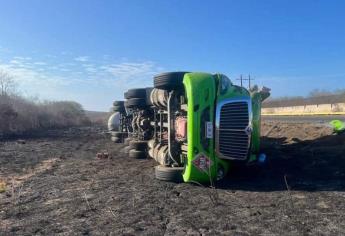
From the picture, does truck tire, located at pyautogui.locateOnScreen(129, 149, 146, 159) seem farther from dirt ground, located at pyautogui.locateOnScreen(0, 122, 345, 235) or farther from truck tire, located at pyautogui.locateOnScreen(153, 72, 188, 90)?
truck tire, located at pyautogui.locateOnScreen(153, 72, 188, 90)

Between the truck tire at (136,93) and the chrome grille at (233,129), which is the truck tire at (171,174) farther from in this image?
the truck tire at (136,93)

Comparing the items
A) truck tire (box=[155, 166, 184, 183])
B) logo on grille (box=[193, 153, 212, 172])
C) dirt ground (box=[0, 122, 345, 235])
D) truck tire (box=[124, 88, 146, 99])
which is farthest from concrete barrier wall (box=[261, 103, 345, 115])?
logo on grille (box=[193, 153, 212, 172])

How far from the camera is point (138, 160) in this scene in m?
12.3

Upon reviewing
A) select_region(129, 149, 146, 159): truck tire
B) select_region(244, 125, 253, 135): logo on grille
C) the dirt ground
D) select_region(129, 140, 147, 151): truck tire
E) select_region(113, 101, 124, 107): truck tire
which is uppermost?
select_region(113, 101, 124, 107): truck tire

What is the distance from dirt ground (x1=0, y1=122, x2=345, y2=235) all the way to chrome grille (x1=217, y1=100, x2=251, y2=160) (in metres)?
0.58

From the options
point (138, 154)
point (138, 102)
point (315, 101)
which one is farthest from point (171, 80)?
point (315, 101)

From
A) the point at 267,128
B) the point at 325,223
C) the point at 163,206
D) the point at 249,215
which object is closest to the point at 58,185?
the point at 163,206

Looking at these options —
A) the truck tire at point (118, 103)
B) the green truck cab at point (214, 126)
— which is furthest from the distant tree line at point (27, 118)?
the green truck cab at point (214, 126)

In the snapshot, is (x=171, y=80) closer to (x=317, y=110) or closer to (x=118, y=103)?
(x=118, y=103)

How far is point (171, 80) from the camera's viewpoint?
8.06 meters

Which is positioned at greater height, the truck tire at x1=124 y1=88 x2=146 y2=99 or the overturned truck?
the truck tire at x1=124 y1=88 x2=146 y2=99

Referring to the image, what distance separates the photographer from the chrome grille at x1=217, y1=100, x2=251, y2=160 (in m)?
7.59

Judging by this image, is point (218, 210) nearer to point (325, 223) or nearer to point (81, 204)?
point (325, 223)

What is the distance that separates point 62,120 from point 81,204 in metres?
42.8
